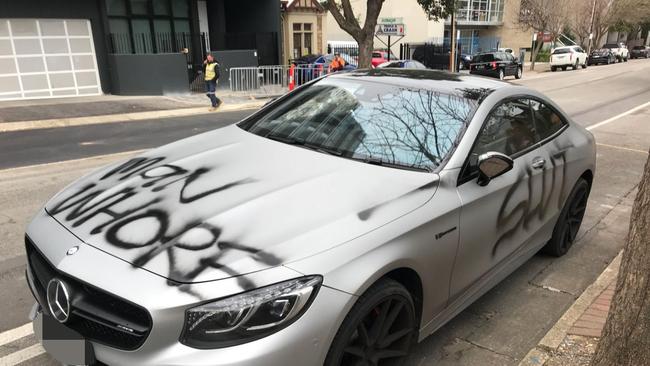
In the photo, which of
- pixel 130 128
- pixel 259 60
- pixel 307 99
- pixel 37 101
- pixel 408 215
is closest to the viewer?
pixel 408 215

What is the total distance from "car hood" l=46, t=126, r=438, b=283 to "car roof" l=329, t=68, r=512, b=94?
962mm

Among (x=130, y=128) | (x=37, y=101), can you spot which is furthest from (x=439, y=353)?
(x=37, y=101)

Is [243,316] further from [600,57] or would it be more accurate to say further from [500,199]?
[600,57]

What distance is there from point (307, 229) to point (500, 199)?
1.51m

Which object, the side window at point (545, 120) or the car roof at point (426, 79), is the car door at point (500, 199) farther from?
the car roof at point (426, 79)

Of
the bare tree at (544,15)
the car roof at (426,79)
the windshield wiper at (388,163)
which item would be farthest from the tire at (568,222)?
the bare tree at (544,15)

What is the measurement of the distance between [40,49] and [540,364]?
779 inches

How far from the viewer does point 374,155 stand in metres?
3.06

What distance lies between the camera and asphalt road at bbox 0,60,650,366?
3328 millimetres

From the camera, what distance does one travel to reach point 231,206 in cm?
244

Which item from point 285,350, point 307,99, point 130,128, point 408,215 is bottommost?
point 130,128

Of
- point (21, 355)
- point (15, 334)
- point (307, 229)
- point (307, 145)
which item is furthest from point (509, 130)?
point (15, 334)

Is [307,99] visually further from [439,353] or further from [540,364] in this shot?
[540,364]

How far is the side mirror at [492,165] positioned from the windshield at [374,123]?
0.67 feet
